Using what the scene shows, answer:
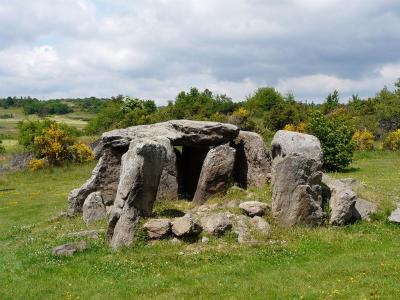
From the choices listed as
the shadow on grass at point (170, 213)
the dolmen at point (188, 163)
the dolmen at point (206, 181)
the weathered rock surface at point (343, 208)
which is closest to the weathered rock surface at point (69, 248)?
the dolmen at point (206, 181)

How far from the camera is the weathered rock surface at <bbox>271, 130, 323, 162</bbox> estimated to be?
22.3 metres

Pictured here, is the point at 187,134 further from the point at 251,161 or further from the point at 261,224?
the point at 261,224

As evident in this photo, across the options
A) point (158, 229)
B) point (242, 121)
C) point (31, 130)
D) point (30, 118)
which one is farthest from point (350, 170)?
point (30, 118)

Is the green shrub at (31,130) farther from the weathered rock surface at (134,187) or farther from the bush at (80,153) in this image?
the weathered rock surface at (134,187)

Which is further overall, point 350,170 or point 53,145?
point 53,145

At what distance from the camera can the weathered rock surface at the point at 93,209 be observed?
83.7 ft

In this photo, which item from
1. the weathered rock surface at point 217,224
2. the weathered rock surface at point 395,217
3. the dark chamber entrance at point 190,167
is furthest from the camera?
the dark chamber entrance at point 190,167

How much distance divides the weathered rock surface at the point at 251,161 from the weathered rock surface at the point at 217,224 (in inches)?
236

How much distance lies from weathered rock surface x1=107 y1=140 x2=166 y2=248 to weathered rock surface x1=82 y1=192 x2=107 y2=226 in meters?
4.63

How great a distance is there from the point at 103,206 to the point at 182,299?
1182cm

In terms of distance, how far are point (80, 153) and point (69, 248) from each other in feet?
140

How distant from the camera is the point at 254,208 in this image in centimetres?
2214

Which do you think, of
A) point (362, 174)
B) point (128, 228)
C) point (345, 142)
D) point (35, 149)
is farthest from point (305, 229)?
point (35, 149)

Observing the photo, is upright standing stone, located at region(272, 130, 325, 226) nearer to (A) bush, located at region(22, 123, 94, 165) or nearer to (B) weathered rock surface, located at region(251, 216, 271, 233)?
(B) weathered rock surface, located at region(251, 216, 271, 233)
